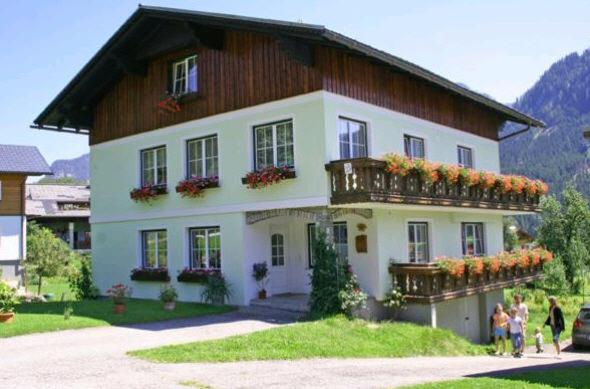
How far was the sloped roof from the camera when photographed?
15.0 meters

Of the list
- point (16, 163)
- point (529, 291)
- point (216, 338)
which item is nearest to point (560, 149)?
point (529, 291)

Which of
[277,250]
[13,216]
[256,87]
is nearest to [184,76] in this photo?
[256,87]

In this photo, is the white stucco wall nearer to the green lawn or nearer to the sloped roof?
the sloped roof

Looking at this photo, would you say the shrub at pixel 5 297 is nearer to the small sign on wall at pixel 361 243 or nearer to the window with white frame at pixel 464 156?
the small sign on wall at pixel 361 243

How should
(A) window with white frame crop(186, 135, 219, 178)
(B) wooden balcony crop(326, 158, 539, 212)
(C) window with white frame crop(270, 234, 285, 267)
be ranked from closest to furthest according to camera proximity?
1. (B) wooden balcony crop(326, 158, 539, 212)
2. (C) window with white frame crop(270, 234, 285, 267)
3. (A) window with white frame crop(186, 135, 219, 178)

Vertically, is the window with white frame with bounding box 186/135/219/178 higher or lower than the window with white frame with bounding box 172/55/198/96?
lower

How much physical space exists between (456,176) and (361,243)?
139 inches

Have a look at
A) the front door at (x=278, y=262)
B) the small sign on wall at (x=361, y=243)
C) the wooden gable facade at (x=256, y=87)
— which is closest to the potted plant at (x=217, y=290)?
the front door at (x=278, y=262)

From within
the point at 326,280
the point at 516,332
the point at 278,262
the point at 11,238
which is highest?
the point at 11,238

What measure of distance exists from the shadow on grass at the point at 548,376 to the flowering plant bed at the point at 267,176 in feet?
23.2

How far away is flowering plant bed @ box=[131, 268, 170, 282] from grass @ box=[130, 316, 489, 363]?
7044mm

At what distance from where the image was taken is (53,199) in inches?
2029

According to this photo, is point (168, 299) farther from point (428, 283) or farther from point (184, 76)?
point (184, 76)

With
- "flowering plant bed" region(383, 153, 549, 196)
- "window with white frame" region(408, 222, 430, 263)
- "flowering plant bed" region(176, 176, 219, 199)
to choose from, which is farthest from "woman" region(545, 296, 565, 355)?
"flowering plant bed" region(176, 176, 219, 199)
